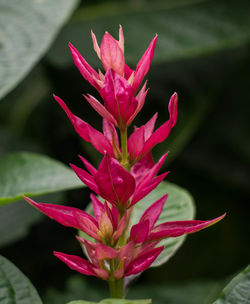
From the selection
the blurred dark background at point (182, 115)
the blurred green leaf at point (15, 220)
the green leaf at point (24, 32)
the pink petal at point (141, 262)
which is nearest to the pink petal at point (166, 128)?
the pink petal at point (141, 262)

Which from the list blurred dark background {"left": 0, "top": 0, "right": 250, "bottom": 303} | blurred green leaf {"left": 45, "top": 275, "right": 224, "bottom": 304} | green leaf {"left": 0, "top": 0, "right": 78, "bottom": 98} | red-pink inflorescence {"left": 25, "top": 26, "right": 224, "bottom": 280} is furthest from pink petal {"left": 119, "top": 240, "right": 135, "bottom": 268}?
blurred dark background {"left": 0, "top": 0, "right": 250, "bottom": 303}

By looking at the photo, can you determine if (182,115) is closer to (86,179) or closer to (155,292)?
(155,292)

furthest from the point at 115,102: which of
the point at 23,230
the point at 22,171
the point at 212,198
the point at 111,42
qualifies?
the point at 212,198

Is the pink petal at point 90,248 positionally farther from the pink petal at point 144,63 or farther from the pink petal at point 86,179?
the pink petal at point 144,63

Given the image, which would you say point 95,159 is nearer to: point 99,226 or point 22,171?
point 22,171

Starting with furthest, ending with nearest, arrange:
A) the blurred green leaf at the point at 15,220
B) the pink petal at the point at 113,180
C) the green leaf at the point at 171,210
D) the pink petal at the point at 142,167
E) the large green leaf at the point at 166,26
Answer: the large green leaf at the point at 166,26
the blurred green leaf at the point at 15,220
the green leaf at the point at 171,210
the pink petal at the point at 142,167
the pink petal at the point at 113,180

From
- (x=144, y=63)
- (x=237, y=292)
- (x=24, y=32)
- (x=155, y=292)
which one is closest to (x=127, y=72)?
(x=144, y=63)
